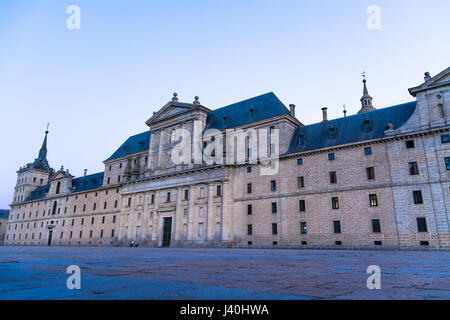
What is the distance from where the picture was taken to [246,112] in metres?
42.6

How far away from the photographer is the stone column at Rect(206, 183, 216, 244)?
36.5 metres

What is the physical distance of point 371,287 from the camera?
380 cm

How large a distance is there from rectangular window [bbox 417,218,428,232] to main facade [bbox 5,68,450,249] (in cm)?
7

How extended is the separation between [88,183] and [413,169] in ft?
195

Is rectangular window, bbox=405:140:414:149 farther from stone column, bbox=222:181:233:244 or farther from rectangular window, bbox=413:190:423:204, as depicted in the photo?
stone column, bbox=222:181:233:244

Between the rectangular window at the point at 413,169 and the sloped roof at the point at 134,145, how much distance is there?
40160 mm

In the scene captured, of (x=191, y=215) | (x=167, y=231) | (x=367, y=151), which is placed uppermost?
(x=367, y=151)

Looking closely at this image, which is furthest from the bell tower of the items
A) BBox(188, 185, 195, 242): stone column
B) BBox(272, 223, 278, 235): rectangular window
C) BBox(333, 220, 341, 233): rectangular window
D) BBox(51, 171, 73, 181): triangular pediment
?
BBox(333, 220, 341, 233): rectangular window

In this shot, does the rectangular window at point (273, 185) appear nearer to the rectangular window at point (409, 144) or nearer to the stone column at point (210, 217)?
the stone column at point (210, 217)

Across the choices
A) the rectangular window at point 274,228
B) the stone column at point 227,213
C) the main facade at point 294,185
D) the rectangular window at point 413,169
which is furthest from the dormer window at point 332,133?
the stone column at point 227,213

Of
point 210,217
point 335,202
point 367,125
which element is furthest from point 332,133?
point 210,217

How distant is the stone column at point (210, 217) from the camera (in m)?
36.5

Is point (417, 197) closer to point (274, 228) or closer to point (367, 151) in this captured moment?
point (367, 151)
